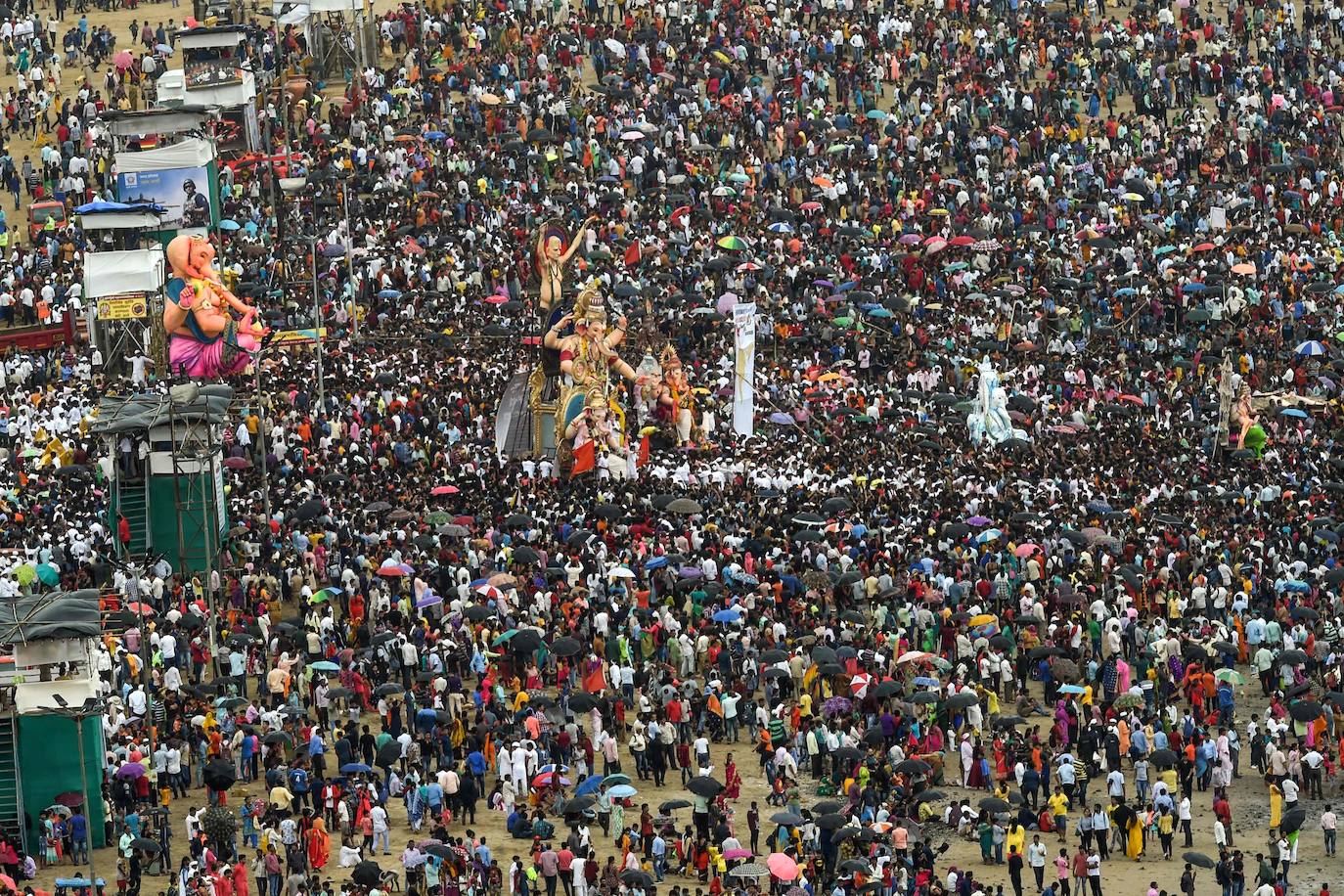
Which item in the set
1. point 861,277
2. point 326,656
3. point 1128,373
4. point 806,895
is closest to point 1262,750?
point 806,895

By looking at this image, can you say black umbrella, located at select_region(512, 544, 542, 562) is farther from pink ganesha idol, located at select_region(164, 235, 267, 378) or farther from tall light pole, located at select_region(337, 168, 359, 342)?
tall light pole, located at select_region(337, 168, 359, 342)

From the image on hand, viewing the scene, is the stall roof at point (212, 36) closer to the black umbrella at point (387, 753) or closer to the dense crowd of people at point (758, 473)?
the dense crowd of people at point (758, 473)

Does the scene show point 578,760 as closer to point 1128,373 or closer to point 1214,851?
point 1214,851

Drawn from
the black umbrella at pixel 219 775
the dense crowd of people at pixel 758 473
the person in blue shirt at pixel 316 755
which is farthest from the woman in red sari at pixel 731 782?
the black umbrella at pixel 219 775

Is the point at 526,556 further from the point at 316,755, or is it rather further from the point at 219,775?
the point at 219,775

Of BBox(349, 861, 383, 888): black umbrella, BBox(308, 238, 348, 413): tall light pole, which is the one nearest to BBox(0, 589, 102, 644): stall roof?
BBox(349, 861, 383, 888): black umbrella
